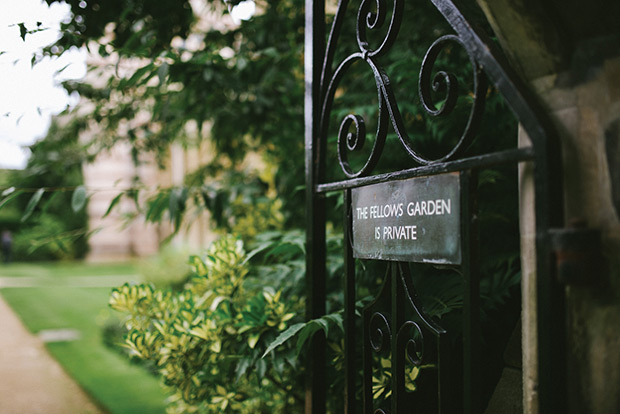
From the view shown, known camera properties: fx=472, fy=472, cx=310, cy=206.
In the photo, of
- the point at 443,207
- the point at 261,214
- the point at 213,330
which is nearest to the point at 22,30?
the point at 213,330

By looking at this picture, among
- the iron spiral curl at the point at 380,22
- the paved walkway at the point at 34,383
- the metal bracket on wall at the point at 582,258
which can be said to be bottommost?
the paved walkway at the point at 34,383

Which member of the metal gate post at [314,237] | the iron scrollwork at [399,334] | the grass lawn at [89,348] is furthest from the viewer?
the grass lawn at [89,348]

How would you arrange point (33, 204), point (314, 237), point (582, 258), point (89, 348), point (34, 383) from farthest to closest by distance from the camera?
point (89, 348) → point (34, 383) → point (33, 204) → point (314, 237) → point (582, 258)

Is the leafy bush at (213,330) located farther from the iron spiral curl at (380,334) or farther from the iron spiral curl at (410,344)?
the iron spiral curl at (410,344)

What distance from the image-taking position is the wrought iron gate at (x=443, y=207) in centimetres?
114

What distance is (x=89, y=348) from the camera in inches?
280

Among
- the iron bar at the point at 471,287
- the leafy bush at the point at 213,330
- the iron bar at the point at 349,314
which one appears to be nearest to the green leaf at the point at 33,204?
the leafy bush at the point at 213,330

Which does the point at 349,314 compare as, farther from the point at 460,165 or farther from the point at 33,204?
the point at 33,204

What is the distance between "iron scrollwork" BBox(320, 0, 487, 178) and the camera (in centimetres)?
136

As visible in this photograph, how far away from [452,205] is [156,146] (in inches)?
167

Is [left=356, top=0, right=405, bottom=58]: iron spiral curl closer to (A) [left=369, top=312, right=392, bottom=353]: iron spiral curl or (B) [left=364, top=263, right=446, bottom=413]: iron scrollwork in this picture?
(B) [left=364, top=263, right=446, bottom=413]: iron scrollwork

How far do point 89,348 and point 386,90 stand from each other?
697cm

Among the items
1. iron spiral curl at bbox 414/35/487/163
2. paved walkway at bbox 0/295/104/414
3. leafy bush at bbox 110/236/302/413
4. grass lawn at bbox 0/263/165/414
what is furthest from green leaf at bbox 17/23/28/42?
paved walkway at bbox 0/295/104/414

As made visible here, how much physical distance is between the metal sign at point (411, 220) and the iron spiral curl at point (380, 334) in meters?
0.22
